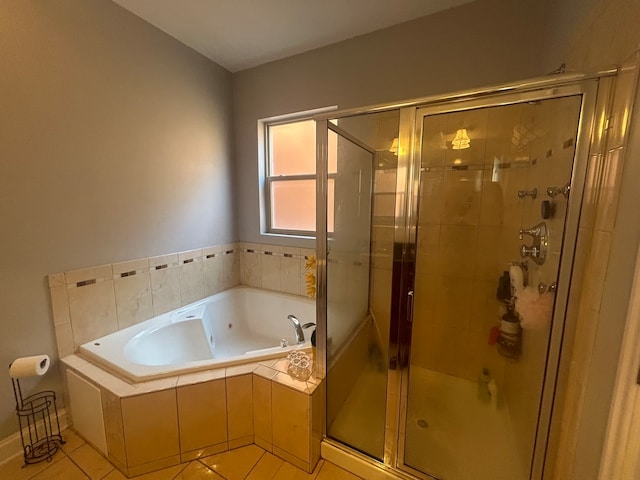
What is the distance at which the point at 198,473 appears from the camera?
49.7 inches

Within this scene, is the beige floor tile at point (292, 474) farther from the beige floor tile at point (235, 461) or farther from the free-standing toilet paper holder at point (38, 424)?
the free-standing toilet paper holder at point (38, 424)

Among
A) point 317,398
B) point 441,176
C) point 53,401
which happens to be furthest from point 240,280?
point 441,176

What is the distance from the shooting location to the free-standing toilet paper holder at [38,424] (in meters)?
1.34

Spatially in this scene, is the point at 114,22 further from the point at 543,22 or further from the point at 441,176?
the point at 543,22

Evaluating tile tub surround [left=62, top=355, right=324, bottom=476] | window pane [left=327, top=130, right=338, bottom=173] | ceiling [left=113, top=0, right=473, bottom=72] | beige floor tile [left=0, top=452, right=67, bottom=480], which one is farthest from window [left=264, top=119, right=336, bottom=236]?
beige floor tile [left=0, top=452, right=67, bottom=480]

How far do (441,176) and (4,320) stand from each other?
2538 mm

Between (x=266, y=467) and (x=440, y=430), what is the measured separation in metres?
0.97

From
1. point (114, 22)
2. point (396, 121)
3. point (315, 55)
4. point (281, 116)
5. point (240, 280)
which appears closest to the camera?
point (396, 121)

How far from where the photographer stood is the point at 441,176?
1.72 metres

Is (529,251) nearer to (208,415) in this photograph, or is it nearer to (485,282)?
(485,282)

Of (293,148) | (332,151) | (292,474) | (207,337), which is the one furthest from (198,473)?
(293,148)

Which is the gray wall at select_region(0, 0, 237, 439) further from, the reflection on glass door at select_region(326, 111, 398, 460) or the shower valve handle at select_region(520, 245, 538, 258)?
the shower valve handle at select_region(520, 245, 538, 258)

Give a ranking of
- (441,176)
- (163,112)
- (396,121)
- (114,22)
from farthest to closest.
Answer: (163,112), (441,176), (114,22), (396,121)

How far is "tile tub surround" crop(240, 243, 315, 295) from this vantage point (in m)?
2.36
